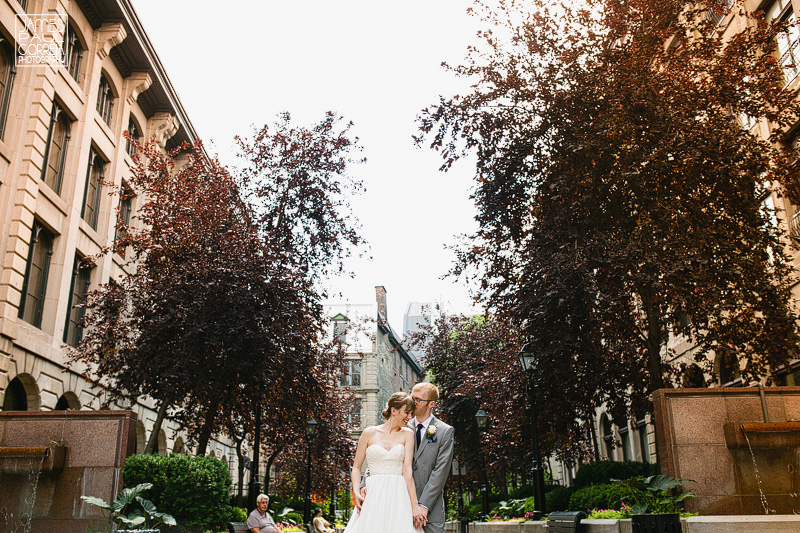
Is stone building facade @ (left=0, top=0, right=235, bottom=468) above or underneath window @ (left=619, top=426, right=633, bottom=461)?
above

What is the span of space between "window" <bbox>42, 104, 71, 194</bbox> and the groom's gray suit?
18.4m

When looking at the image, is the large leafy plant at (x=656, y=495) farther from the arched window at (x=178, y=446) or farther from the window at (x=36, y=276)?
the arched window at (x=178, y=446)

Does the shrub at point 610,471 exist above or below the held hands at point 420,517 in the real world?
above

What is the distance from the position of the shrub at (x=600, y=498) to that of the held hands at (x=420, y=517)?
7623 millimetres

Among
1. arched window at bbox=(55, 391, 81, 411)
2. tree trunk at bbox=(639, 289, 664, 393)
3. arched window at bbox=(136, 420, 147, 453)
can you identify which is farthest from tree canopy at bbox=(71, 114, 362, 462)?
tree trunk at bbox=(639, 289, 664, 393)

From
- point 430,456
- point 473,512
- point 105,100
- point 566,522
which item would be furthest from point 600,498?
point 105,100

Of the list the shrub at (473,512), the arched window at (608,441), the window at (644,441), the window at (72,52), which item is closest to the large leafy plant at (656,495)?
the window at (644,441)

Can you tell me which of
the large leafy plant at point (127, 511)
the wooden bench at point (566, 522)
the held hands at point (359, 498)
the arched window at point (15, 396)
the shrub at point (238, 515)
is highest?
the arched window at point (15, 396)

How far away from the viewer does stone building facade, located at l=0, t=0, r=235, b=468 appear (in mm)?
17828

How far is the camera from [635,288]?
14.8 m

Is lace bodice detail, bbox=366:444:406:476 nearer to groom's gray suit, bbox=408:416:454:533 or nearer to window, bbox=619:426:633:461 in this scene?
groom's gray suit, bbox=408:416:454:533

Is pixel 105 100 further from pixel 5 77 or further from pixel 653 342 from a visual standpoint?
pixel 653 342

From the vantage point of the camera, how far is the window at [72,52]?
71.5ft

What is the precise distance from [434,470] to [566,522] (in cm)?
640
